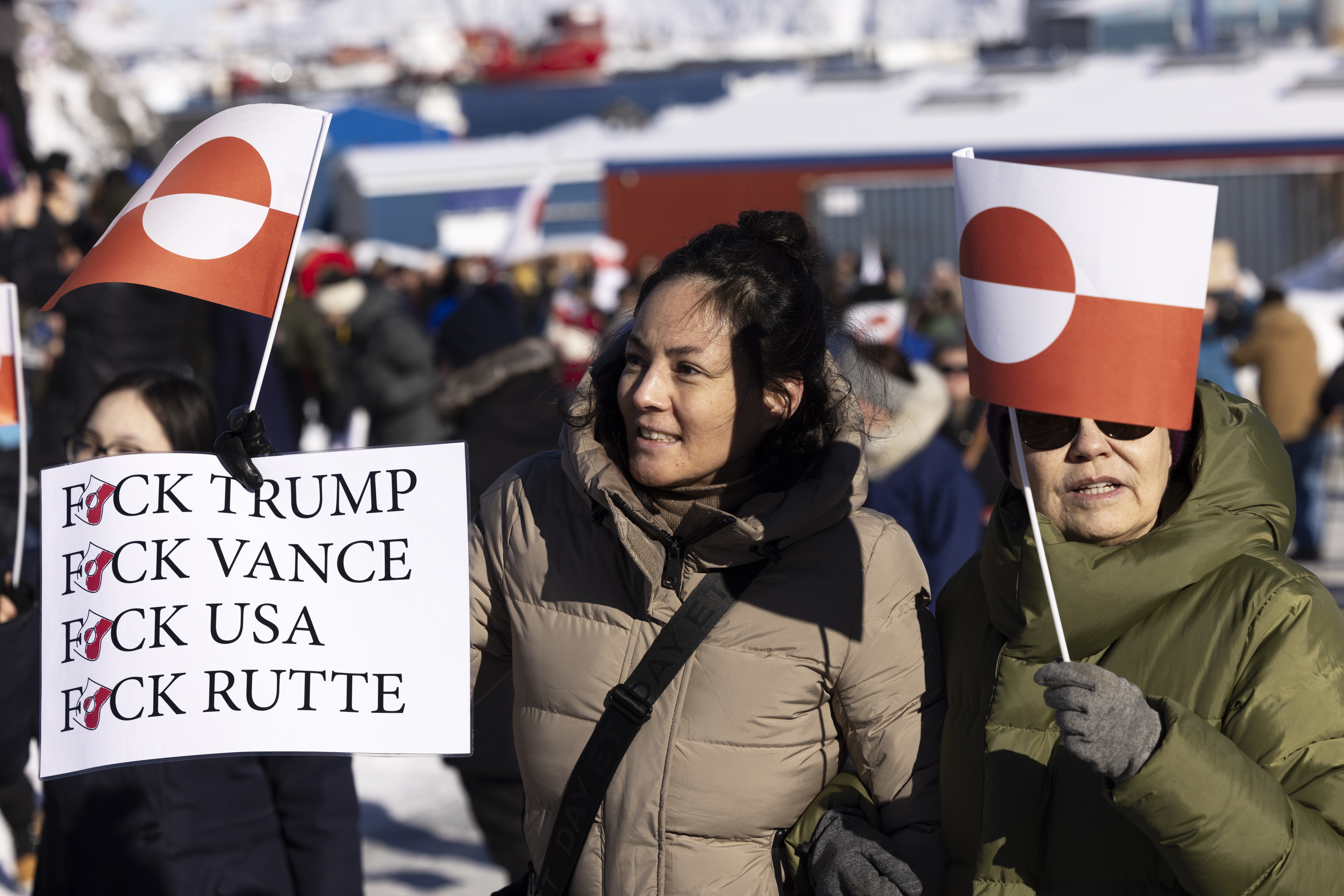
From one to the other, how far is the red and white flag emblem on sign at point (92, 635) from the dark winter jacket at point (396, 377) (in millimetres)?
5598

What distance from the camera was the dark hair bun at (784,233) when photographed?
233 centimetres

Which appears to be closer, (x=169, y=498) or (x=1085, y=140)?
(x=169, y=498)

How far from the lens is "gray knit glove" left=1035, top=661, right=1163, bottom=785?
5.53ft

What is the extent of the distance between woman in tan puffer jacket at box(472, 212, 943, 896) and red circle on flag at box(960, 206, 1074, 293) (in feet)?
1.39

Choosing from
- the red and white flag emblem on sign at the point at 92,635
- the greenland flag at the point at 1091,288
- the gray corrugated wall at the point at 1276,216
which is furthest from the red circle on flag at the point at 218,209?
the gray corrugated wall at the point at 1276,216

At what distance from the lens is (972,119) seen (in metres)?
24.4

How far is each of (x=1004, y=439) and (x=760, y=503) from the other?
0.38 meters

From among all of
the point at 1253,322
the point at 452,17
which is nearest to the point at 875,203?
the point at 1253,322

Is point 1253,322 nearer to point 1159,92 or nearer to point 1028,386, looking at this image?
Answer: point 1028,386

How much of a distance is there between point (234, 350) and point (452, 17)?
643ft

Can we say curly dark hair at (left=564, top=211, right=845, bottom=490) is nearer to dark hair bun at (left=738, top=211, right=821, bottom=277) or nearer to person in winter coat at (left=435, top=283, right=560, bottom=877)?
dark hair bun at (left=738, top=211, right=821, bottom=277)

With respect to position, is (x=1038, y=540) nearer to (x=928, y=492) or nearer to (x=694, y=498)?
(x=694, y=498)

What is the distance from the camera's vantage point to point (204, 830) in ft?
8.78

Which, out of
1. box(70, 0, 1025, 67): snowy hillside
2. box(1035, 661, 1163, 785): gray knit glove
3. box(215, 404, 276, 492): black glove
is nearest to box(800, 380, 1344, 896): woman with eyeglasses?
box(1035, 661, 1163, 785): gray knit glove
